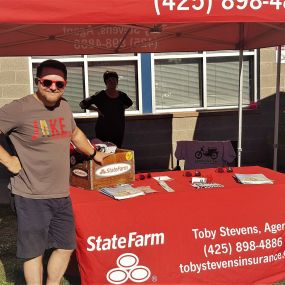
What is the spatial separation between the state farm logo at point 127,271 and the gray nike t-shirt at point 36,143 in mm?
802

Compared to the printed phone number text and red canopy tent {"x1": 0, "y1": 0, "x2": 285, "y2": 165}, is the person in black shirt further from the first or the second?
the printed phone number text

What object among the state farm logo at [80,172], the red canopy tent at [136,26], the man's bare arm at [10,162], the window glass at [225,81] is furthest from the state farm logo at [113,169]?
the window glass at [225,81]

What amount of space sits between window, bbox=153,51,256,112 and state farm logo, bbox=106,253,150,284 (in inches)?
208

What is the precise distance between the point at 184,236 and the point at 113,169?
0.80 m

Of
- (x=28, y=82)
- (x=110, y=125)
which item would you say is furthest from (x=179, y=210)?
(x=28, y=82)

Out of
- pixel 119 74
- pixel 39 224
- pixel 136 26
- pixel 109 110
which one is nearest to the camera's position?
pixel 39 224

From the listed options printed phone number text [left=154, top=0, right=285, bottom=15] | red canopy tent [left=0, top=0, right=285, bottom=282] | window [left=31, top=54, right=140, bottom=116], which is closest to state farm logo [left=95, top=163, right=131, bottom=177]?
red canopy tent [left=0, top=0, right=285, bottom=282]

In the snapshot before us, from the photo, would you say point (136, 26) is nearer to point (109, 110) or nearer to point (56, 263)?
point (109, 110)

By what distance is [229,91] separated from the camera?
8766mm

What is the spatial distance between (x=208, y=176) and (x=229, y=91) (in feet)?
16.4

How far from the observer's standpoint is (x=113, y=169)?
144 inches

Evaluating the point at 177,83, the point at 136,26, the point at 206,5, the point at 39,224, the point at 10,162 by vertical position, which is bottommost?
the point at 39,224

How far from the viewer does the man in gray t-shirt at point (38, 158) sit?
2.85 m

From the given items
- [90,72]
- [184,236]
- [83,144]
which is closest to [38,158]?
[83,144]
